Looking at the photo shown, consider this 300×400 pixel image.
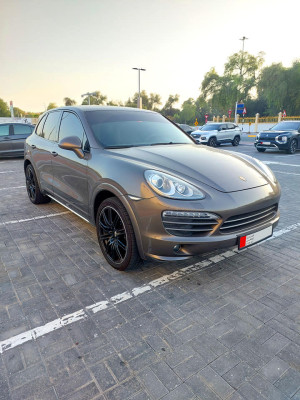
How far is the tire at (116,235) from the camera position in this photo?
2635 mm

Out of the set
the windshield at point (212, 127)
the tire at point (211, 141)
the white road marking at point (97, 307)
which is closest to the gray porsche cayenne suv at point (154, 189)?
the white road marking at point (97, 307)

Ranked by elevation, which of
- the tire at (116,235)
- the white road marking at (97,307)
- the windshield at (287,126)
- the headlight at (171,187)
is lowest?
the white road marking at (97,307)

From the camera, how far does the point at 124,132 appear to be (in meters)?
3.46

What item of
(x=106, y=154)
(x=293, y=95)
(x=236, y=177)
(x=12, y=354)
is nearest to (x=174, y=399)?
(x=12, y=354)

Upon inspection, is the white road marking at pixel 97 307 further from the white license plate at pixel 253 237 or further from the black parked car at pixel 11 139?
the black parked car at pixel 11 139

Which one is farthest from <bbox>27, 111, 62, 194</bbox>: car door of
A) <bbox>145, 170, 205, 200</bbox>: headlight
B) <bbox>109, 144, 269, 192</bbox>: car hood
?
<bbox>145, 170, 205, 200</bbox>: headlight

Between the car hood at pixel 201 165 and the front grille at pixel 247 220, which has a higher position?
the car hood at pixel 201 165

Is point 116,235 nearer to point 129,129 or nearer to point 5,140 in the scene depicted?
point 129,129

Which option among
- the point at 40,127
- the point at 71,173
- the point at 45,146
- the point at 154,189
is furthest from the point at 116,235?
the point at 40,127

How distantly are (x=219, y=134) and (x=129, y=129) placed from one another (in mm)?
15810

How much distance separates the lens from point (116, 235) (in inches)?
111

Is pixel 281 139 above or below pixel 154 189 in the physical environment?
above

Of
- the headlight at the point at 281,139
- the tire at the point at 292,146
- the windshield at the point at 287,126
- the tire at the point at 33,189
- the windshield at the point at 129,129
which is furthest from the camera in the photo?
the windshield at the point at 287,126

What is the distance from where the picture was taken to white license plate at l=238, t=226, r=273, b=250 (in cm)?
253
